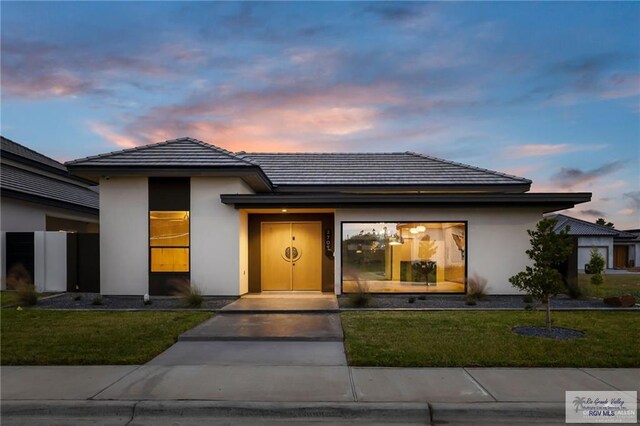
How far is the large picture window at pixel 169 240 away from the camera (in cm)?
1450

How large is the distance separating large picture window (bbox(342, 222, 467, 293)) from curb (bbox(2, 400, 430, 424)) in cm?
996

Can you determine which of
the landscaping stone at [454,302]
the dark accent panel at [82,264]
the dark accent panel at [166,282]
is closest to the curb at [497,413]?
the landscaping stone at [454,302]

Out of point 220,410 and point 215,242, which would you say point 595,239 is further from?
point 220,410

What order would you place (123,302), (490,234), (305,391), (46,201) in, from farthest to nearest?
(46,201)
(490,234)
(123,302)
(305,391)

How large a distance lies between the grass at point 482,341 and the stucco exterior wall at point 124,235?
7629 millimetres

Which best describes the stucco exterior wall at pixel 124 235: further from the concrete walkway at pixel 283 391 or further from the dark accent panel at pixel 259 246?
the concrete walkway at pixel 283 391

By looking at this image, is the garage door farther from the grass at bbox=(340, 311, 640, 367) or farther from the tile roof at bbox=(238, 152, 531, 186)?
the grass at bbox=(340, 311, 640, 367)

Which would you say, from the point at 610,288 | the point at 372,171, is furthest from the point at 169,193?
the point at 610,288

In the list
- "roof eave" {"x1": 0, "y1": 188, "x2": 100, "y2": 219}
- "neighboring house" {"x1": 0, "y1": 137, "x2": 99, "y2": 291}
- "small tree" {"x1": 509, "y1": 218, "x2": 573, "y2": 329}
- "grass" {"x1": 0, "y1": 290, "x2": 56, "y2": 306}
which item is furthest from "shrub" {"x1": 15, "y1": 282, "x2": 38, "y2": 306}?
"small tree" {"x1": 509, "y1": 218, "x2": 573, "y2": 329}

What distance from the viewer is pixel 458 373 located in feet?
20.5

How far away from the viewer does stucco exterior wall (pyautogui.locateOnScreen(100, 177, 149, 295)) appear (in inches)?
572

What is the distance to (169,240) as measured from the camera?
14547 mm

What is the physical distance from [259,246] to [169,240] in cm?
344

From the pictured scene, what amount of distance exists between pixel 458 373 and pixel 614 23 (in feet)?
48.6
